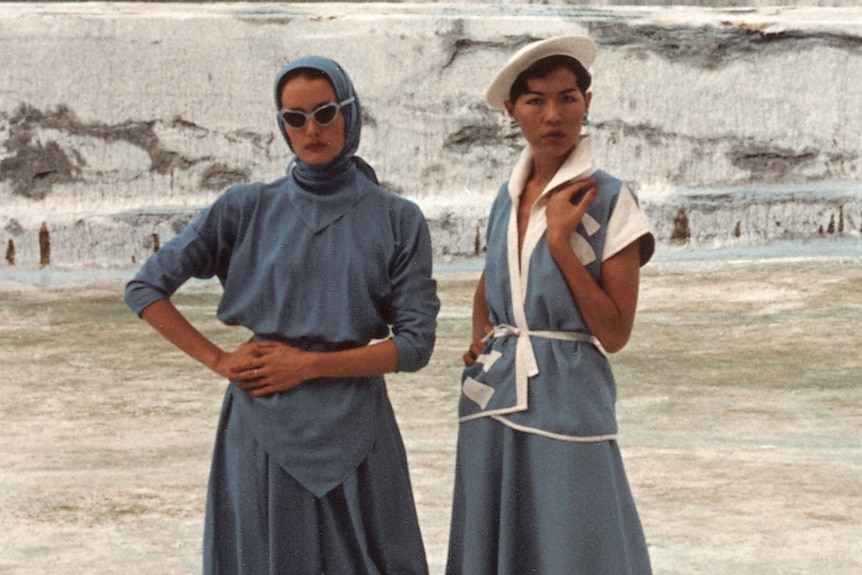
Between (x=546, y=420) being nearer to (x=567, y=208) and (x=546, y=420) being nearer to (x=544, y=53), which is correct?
(x=567, y=208)

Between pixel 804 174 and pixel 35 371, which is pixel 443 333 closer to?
pixel 35 371

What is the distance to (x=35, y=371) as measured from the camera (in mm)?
4465

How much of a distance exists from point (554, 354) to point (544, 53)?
451mm

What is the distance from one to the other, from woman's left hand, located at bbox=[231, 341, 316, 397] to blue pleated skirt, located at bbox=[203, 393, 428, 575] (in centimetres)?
9

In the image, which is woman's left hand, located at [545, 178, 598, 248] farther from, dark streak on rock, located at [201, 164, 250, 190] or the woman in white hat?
dark streak on rock, located at [201, 164, 250, 190]

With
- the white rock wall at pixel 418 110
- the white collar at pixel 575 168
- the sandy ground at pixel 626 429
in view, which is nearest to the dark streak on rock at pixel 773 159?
the white rock wall at pixel 418 110

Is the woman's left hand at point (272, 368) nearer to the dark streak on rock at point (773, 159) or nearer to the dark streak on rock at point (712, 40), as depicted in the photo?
the dark streak on rock at point (712, 40)

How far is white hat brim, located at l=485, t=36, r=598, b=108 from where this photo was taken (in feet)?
6.79

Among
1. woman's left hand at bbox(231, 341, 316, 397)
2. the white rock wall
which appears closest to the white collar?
woman's left hand at bbox(231, 341, 316, 397)

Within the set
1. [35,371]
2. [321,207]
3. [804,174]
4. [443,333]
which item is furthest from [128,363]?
[804,174]

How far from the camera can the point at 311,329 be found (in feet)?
6.81

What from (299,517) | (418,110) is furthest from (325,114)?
(418,110)

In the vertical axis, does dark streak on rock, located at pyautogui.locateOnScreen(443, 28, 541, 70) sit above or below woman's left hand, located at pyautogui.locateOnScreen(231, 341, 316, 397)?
above

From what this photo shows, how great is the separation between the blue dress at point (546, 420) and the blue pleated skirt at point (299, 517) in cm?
12
